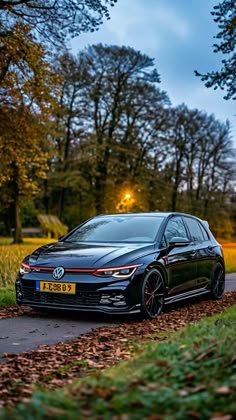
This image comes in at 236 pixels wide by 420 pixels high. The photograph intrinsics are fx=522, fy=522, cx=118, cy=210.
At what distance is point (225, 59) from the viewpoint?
13680 millimetres

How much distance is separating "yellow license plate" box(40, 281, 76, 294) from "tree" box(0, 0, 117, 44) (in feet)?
34.3

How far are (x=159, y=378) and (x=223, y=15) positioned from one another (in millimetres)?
12112

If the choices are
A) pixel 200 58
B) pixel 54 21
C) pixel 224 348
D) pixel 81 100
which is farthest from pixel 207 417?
pixel 81 100

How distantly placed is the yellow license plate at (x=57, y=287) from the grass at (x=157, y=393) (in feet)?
12.3

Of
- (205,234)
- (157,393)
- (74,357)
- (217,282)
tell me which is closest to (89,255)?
(74,357)

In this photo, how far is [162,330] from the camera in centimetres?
660

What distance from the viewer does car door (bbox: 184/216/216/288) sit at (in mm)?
9344

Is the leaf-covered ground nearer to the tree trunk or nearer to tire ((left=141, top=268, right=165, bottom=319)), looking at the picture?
tire ((left=141, top=268, right=165, bottom=319))

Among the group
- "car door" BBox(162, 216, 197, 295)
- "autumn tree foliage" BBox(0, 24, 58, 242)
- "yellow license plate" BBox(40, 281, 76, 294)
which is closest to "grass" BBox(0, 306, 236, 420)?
"yellow license plate" BBox(40, 281, 76, 294)

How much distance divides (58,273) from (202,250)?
330 cm

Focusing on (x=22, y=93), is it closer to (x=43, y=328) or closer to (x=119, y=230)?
(x=119, y=230)

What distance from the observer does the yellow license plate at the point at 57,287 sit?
7121 mm

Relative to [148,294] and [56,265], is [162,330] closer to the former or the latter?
[148,294]

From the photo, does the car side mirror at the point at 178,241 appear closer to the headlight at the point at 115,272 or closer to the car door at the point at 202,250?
the car door at the point at 202,250
